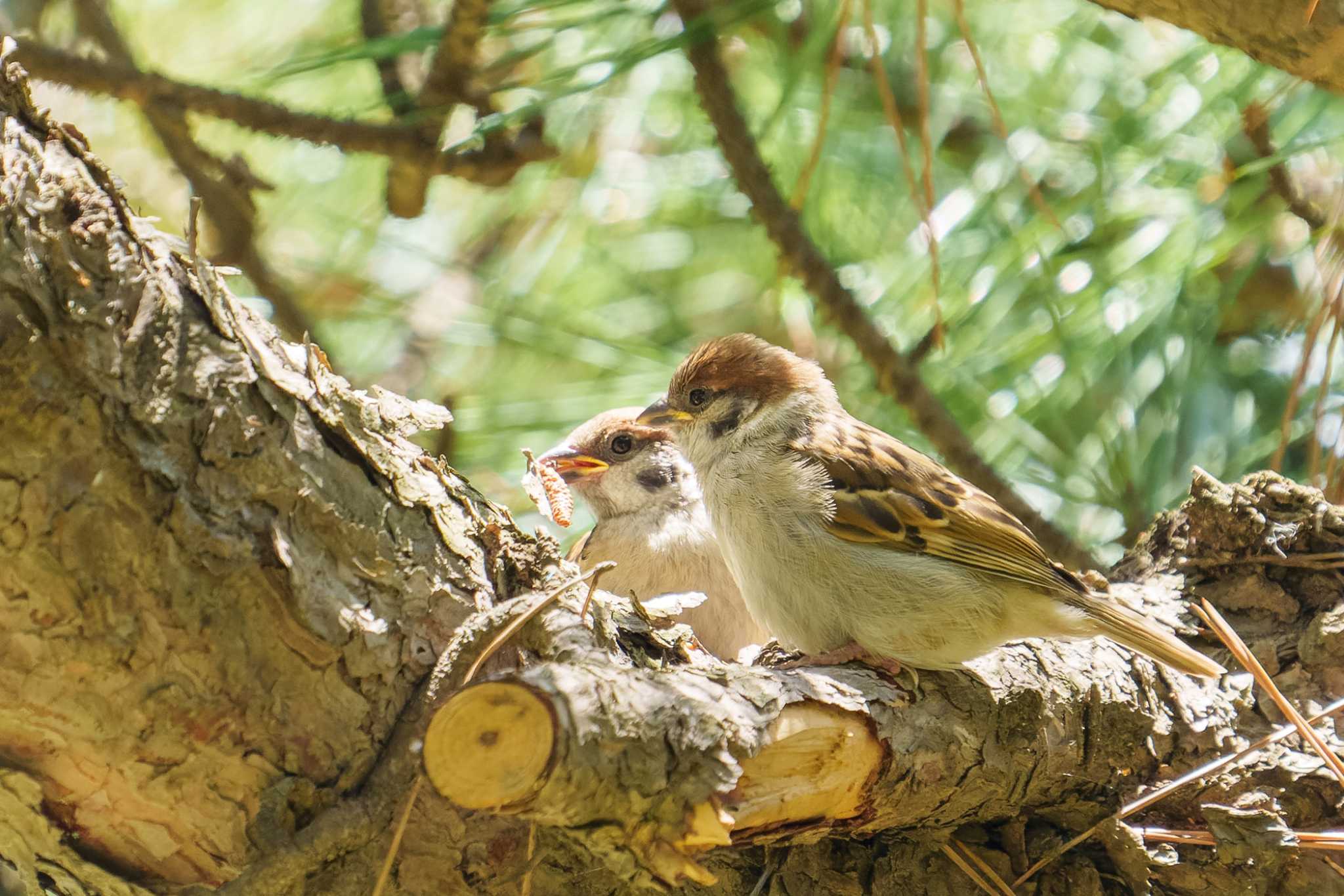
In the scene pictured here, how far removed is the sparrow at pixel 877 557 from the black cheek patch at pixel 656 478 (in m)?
0.50

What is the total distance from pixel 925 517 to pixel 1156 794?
0.64m

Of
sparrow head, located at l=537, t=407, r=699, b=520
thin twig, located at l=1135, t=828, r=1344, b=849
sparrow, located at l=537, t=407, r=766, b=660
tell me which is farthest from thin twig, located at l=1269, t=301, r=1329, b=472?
sparrow head, located at l=537, t=407, r=699, b=520

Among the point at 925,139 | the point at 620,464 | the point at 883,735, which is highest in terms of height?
the point at 925,139

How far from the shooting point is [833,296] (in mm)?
2494

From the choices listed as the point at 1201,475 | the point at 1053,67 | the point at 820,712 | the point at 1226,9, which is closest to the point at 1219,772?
the point at 1201,475

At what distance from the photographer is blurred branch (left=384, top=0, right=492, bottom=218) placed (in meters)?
2.36

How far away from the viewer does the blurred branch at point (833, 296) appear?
2.39m

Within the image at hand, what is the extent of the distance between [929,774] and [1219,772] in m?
0.60

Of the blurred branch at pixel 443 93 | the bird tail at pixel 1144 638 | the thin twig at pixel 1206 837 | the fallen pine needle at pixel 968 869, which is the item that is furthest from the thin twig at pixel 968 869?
the blurred branch at pixel 443 93

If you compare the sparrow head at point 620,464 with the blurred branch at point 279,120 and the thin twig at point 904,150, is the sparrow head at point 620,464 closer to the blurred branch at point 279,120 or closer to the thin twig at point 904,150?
the blurred branch at point 279,120

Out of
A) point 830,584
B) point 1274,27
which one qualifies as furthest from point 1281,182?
point 830,584

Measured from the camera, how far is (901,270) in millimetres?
2793

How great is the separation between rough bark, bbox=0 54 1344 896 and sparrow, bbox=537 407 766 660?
937mm

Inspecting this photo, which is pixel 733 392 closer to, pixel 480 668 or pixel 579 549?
A: pixel 579 549
